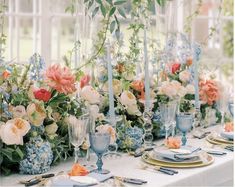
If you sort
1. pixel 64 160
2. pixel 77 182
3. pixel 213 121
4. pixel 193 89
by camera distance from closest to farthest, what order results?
pixel 77 182, pixel 64 160, pixel 193 89, pixel 213 121

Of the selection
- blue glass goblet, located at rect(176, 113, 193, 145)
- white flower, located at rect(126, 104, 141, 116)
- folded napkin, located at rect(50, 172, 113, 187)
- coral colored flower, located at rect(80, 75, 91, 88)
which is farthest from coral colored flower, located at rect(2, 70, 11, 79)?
blue glass goblet, located at rect(176, 113, 193, 145)

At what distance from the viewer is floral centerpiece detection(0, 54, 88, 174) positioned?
189 centimetres

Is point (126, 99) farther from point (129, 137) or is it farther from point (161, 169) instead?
point (161, 169)

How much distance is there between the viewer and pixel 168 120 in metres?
2.32

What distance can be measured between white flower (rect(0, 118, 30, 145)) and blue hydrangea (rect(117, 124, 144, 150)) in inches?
20.6

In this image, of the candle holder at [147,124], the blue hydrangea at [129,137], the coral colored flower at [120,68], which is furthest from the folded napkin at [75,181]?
the coral colored flower at [120,68]

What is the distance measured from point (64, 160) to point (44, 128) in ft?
0.60

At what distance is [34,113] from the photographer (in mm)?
1945

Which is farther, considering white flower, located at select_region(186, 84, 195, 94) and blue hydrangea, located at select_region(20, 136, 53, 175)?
white flower, located at select_region(186, 84, 195, 94)

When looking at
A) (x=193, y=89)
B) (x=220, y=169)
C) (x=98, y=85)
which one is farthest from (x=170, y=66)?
(x=220, y=169)

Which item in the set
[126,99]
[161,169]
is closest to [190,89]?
[126,99]

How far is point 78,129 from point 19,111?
0.71ft

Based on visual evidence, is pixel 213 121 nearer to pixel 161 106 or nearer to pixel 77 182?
pixel 161 106

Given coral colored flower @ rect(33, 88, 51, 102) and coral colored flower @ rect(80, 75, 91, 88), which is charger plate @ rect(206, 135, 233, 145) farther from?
coral colored flower @ rect(33, 88, 51, 102)
